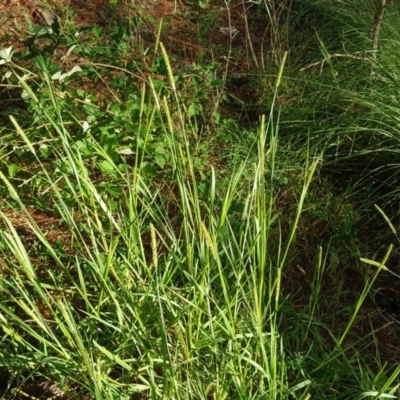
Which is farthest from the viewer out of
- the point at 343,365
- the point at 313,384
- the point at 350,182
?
the point at 350,182

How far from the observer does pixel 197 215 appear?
5.27 feet

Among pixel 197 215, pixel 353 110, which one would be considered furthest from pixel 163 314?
pixel 353 110

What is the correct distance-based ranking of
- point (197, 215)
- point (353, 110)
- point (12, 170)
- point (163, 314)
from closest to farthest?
1. point (197, 215)
2. point (163, 314)
3. point (12, 170)
4. point (353, 110)

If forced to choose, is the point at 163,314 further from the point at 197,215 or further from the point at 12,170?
the point at 12,170

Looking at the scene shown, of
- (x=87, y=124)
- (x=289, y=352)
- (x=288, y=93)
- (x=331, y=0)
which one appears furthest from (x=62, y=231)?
(x=331, y=0)

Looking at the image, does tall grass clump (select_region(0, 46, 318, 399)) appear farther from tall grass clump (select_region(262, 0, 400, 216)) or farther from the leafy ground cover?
tall grass clump (select_region(262, 0, 400, 216))

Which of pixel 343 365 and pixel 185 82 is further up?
pixel 185 82

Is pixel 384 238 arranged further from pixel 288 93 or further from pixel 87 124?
pixel 87 124

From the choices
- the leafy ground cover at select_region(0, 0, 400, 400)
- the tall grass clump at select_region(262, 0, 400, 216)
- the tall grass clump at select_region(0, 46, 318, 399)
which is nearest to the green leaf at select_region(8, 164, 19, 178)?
the leafy ground cover at select_region(0, 0, 400, 400)

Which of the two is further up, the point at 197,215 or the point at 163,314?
the point at 197,215

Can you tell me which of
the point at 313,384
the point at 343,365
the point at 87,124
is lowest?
the point at 343,365

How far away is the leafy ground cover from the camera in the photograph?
1690mm

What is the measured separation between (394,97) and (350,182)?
1.45ft

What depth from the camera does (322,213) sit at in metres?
2.81
